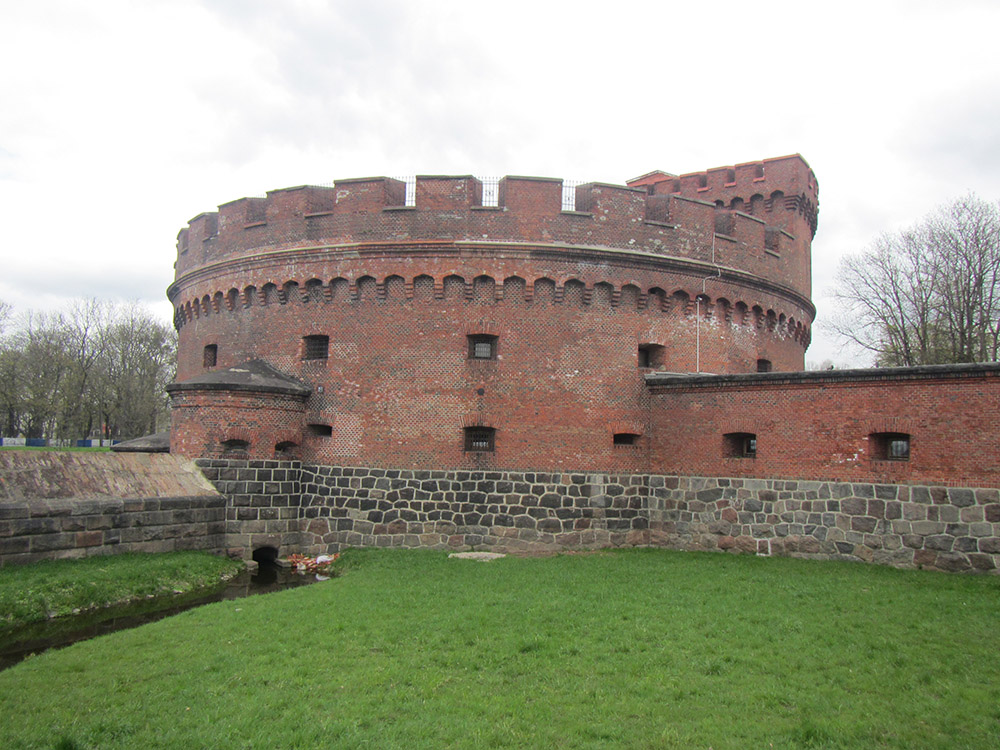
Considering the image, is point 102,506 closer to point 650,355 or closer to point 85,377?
point 650,355

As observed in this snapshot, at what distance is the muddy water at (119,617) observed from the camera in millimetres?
8258

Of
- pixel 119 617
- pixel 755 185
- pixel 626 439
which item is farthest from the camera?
pixel 755 185

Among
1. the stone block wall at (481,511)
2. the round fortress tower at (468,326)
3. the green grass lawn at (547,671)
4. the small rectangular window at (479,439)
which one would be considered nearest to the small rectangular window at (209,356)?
the round fortress tower at (468,326)

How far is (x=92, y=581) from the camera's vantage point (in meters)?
10.2

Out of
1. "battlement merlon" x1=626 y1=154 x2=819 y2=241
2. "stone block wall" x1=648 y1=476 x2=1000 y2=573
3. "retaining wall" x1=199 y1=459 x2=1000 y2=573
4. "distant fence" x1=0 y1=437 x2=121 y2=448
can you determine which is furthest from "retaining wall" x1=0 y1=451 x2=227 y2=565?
"distant fence" x1=0 y1=437 x2=121 y2=448

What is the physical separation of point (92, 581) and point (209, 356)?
26.2 feet

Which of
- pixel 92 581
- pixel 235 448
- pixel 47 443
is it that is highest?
pixel 235 448

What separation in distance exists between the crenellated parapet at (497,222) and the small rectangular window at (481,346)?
6.78 feet

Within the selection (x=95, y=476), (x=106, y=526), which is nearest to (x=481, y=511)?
(x=106, y=526)

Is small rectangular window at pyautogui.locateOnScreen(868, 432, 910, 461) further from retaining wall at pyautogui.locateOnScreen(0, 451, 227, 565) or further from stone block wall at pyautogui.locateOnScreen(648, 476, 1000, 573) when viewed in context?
retaining wall at pyautogui.locateOnScreen(0, 451, 227, 565)

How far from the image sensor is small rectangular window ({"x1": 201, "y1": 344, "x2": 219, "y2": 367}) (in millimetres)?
17219

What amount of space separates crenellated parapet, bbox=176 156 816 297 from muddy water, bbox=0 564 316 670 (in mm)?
7105

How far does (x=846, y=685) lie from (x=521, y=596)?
4.46 metres

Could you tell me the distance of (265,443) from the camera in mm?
14266
